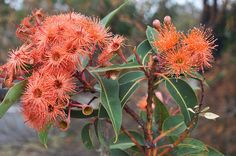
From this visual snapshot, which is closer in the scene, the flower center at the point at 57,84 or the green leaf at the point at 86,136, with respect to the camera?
the flower center at the point at 57,84

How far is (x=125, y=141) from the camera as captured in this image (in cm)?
119

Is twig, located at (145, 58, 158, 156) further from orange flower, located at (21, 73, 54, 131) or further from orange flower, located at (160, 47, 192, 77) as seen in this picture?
orange flower, located at (21, 73, 54, 131)

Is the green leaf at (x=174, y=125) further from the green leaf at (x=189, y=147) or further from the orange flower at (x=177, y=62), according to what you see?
the orange flower at (x=177, y=62)

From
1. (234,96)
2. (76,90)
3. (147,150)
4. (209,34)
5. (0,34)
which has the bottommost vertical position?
(147,150)

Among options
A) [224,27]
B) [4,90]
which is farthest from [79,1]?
[4,90]

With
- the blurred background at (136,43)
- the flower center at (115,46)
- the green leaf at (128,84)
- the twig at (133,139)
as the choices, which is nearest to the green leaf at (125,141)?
the twig at (133,139)

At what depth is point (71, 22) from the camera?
1.06 m

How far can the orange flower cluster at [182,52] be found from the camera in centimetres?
101

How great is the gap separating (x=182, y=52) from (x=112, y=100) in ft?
0.57

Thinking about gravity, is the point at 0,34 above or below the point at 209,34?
above

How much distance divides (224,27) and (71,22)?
4384mm

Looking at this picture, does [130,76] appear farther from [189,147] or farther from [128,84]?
[189,147]

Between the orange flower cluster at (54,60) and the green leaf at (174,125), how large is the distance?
0.25m

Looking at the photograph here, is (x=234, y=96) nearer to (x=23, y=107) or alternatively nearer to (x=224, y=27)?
(x=224, y=27)
